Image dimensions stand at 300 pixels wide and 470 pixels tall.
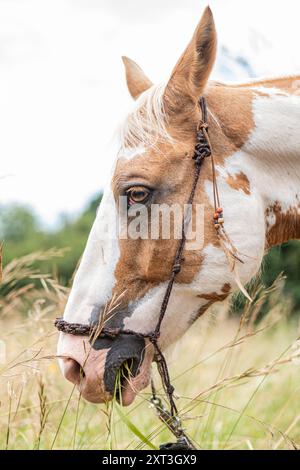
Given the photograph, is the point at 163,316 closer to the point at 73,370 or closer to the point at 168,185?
the point at 73,370

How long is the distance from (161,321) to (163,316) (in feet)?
0.09

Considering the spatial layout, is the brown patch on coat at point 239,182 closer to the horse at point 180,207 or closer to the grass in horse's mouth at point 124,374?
the horse at point 180,207

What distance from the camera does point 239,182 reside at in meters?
2.72

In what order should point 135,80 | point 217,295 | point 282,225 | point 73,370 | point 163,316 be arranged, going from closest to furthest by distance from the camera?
point 73,370, point 163,316, point 217,295, point 282,225, point 135,80

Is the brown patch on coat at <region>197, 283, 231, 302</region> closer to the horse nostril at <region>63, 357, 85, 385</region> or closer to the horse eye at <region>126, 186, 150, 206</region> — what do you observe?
the horse eye at <region>126, 186, 150, 206</region>

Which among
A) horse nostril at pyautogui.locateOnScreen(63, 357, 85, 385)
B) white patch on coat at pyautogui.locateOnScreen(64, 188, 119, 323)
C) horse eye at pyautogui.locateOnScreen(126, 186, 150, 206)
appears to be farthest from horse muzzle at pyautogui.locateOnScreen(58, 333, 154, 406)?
horse eye at pyautogui.locateOnScreen(126, 186, 150, 206)

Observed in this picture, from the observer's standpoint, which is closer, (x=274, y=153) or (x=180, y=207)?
(x=180, y=207)

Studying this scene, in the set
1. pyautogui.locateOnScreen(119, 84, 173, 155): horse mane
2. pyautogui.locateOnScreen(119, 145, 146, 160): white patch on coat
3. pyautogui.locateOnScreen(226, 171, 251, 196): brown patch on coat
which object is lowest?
pyautogui.locateOnScreen(226, 171, 251, 196): brown patch on coat

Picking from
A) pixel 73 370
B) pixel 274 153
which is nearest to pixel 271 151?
pixel 274 153

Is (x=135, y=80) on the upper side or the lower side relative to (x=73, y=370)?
upper

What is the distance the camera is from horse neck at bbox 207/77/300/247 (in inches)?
110

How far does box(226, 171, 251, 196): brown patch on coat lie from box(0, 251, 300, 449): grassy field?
1.87ft
